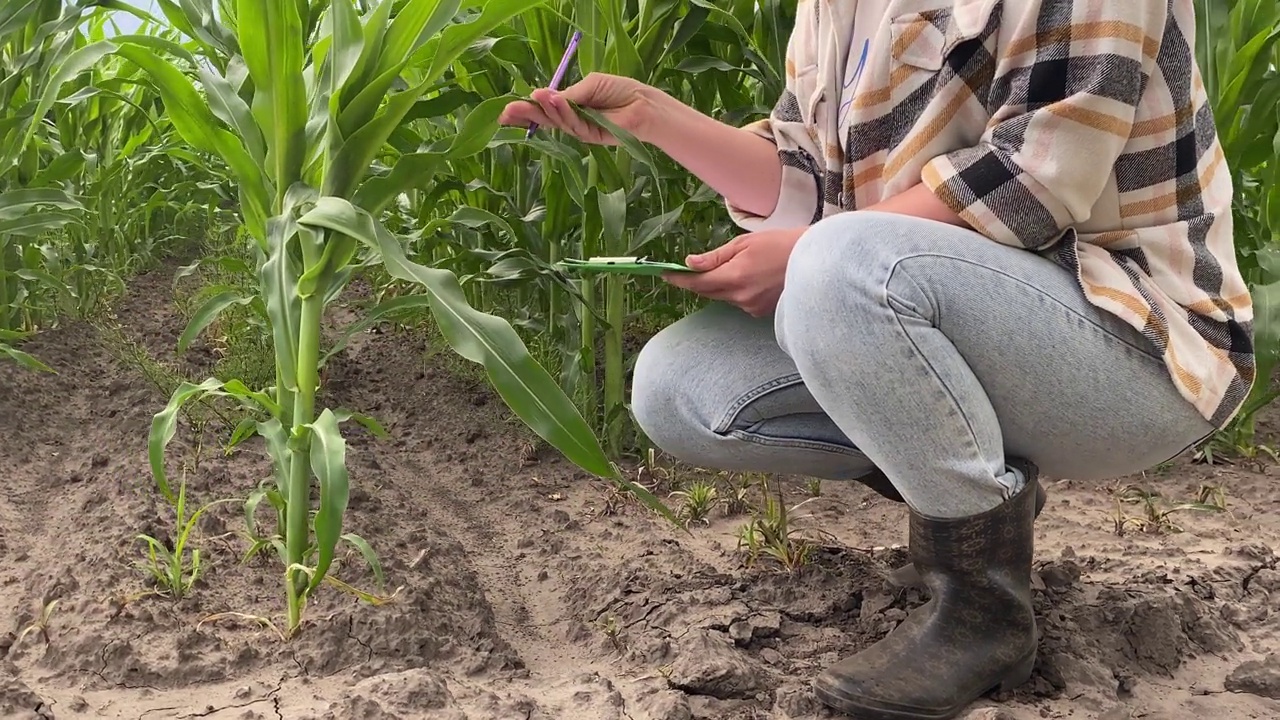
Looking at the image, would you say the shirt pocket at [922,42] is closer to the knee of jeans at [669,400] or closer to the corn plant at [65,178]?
the knee of jeans at [669,400]

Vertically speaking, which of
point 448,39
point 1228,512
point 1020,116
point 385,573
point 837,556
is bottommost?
point 1228,512

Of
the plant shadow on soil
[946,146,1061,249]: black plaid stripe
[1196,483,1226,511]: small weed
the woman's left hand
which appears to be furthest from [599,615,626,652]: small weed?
[1196,483,1226,511]: small weed

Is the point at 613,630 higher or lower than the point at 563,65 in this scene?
lower

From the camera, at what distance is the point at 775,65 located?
77.1 inches

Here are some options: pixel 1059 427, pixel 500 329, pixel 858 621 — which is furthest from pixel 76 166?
pixel 1059 427

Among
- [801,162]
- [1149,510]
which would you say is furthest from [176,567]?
[1149,510]

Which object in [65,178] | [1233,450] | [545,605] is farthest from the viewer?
[65,178]

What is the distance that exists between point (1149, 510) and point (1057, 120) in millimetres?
958

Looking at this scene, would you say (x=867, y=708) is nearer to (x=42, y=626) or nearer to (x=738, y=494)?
(x=738, y=494)

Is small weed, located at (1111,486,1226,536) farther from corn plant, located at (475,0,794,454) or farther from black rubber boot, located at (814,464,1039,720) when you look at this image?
corn plant, located at (475,0,794,454)

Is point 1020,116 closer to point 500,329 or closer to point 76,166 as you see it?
point 500,329

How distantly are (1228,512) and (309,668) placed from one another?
148cm

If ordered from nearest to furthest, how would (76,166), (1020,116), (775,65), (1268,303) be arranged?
(1020,116) → (1268,303) → (775,65) → (76,166)

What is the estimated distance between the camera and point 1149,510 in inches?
66.9
